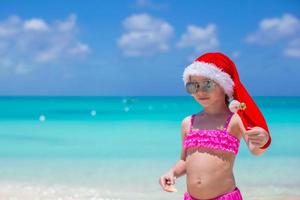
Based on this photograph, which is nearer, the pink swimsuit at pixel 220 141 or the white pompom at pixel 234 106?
the white pompom at pixel 234 106

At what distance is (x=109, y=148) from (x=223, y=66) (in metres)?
9.51

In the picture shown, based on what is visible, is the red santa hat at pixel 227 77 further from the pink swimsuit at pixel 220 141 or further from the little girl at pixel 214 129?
the pink swimsuit at pixel 220 141

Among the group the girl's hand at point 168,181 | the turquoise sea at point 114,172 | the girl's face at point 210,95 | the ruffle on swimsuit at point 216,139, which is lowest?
the girl's hand at point 168,181

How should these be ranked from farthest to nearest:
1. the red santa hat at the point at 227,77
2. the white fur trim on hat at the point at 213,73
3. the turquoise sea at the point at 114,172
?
the turquoise sea at the point at 114,172 < the white fur trim on hat at the point at 213,73 < the red santa hat at the point at 227,77

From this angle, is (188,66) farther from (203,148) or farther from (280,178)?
(280,178)

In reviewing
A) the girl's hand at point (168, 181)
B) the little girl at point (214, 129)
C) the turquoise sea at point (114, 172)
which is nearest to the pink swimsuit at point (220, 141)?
the little girl at point (214, 129)

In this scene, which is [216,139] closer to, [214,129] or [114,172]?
[214,129]

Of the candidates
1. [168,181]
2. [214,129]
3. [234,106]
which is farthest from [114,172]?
[234,106]

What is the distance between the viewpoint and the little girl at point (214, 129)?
3.01 meters

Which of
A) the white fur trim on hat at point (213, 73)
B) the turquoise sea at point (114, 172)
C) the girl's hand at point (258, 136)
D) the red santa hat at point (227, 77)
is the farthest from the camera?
the turquoise sea at point (114, 172)

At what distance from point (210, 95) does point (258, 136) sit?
379mm

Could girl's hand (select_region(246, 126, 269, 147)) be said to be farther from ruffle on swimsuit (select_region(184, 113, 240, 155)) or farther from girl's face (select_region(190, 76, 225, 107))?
girl's face (select_region(190, 76, 225, 107))

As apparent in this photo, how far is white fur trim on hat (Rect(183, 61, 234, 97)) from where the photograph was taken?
3.07 metres

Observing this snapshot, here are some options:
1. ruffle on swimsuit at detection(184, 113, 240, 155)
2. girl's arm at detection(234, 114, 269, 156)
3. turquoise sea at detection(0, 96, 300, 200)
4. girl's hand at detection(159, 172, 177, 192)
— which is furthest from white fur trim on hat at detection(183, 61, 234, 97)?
turquoise sea at detection(0, 96, 300, 200)
